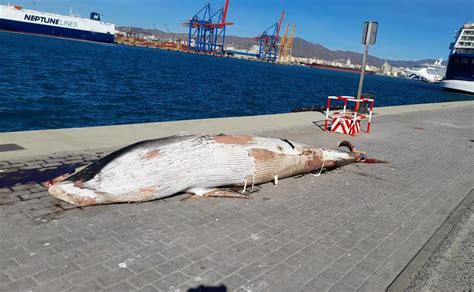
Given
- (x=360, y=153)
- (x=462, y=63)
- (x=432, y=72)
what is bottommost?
(x=360, y=153)

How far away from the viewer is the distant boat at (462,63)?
69.0m

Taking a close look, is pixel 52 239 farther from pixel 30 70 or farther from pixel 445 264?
pixel 30 70

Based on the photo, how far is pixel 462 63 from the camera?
7081 cm

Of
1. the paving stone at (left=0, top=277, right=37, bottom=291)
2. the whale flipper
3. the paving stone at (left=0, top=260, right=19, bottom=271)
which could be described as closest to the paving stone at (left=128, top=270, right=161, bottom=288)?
the paving stone at (left=0, top=277, right=37, bottom=291)

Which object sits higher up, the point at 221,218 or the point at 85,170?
the point at 85,170

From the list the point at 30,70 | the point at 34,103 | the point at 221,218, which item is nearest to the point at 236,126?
the point at 221,218

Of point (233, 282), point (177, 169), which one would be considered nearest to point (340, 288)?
point (233, 282)

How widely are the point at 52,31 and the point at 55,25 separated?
2136 mm

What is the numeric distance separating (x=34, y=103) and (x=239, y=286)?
66.2 feet

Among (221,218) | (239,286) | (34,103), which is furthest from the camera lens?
(34,103)

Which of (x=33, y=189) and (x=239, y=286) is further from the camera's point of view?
(x=33, y=189)

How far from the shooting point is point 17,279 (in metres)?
3.51

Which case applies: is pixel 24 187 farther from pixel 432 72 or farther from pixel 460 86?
pixel 432 72

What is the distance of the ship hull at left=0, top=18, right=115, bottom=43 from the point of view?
105125 mm
